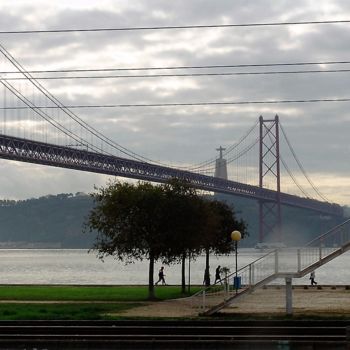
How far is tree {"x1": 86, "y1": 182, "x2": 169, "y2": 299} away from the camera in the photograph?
4328 centimetres

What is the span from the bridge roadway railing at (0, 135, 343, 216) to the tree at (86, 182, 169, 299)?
4762 centimetres

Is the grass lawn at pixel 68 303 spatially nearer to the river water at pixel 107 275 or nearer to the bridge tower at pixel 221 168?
the river water at pixel 107 275

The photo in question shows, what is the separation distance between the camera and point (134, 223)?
43.4m

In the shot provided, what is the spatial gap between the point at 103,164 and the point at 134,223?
221 feet

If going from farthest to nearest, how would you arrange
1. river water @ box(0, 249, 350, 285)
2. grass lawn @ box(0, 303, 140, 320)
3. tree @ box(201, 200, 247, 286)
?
river water @ box(0, 249, 350, 285) → tree @ box(201, 200, 247, 286) → grass lawn @ box(0, 303, 140, 320)

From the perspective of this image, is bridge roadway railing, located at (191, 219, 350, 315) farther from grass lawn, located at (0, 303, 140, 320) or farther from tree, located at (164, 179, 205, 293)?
tree, located at (164, 179, 205, 293)

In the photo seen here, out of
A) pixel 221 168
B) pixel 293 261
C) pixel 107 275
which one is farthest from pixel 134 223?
pixel 221 168

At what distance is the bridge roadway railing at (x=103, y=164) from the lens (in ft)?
324

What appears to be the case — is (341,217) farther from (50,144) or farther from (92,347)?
(92,347)

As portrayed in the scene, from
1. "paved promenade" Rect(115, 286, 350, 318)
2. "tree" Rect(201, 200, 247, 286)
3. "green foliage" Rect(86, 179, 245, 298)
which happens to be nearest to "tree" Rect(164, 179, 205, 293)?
"green foliage" Rect(86, 179, 245, 298)

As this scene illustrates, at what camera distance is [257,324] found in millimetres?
26141

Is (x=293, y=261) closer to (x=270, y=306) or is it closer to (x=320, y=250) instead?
(x=320, y=250)

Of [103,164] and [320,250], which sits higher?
[103,164]

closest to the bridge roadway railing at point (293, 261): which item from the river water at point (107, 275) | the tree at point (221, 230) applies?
the tree at point (221, 230)
